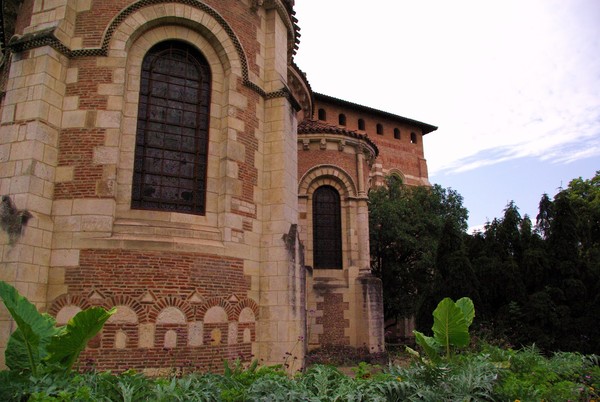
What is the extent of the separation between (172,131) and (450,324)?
661 centimetres

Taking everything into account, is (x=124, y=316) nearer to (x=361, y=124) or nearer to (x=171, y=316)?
(x=171, y=316)

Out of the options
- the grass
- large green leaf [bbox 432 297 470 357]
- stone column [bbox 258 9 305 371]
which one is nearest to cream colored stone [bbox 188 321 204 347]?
stone column [bbox 258 9 305 371]

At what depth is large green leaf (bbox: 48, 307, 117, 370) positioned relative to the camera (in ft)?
17.9

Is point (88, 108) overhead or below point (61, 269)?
overhead

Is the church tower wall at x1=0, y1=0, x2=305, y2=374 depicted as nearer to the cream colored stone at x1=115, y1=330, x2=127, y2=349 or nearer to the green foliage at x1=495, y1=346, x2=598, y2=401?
the cream colored stone at x1=115, y1=330, x2=127, y2=349

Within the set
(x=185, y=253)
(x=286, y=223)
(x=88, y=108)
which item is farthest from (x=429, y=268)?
(x=88, y=108)

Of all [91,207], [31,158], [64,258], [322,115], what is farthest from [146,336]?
[322,115]

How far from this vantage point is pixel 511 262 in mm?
15453

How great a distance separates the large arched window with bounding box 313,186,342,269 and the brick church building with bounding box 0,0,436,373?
8.05m

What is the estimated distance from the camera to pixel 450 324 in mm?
7496

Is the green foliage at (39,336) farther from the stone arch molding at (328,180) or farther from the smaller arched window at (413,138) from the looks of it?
the smaller arched window at (413,138)

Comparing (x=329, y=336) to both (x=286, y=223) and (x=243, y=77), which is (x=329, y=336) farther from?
(x=243, y=77)

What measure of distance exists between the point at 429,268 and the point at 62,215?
1849 centimetres

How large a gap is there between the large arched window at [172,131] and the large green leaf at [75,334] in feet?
12.3
